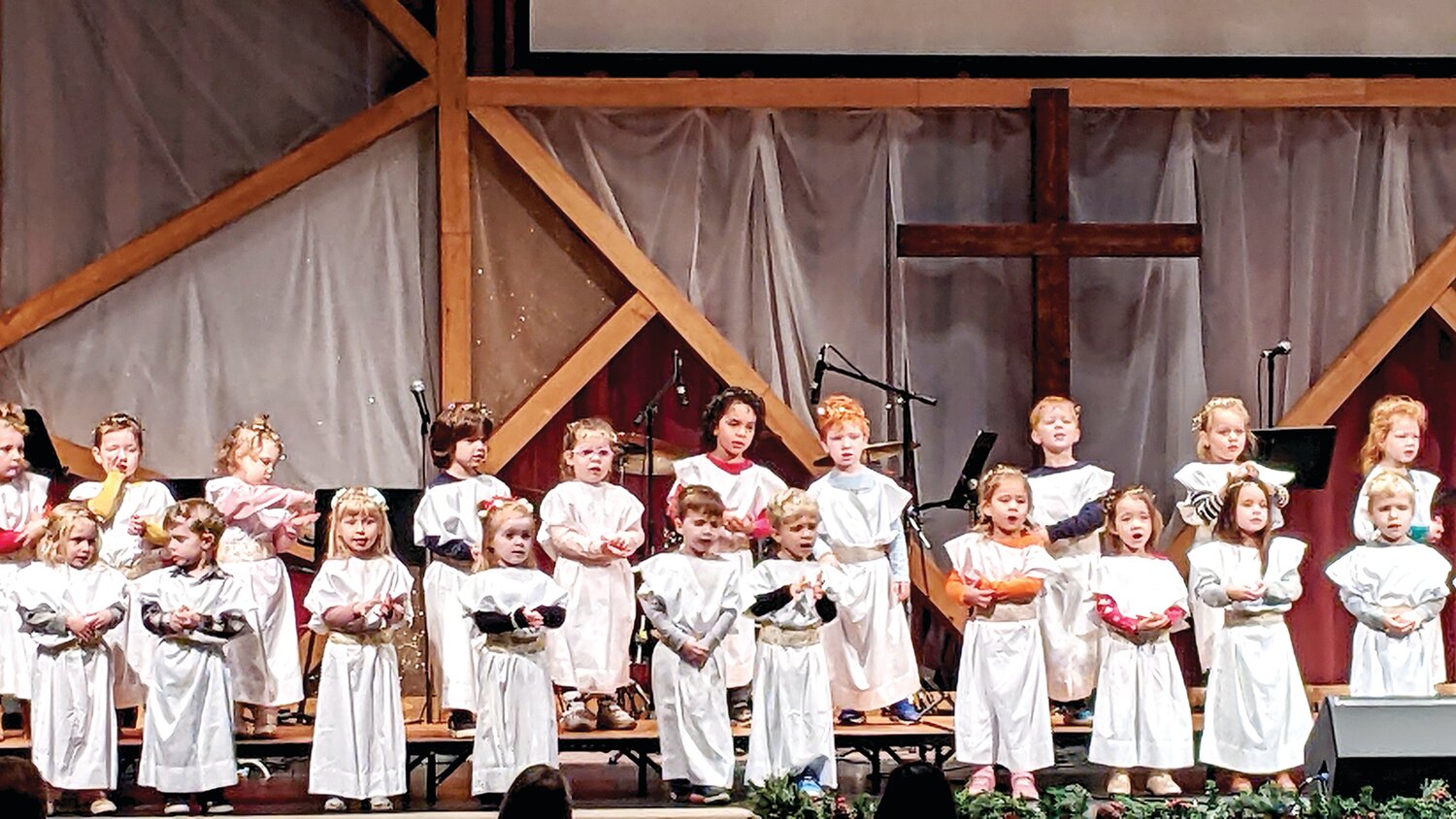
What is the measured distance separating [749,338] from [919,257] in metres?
0.93

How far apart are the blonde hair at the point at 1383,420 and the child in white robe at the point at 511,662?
363cm

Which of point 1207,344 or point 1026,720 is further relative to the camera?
point 1207,344

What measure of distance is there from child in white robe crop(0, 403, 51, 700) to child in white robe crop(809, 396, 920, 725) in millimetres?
3181

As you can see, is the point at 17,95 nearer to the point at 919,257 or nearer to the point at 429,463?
the point at 429,463

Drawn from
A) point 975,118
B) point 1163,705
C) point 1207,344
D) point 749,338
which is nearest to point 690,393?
point 749,338

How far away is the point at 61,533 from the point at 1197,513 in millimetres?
4549

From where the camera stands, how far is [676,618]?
7223 millimetres

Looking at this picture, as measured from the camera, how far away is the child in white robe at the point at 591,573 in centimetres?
804

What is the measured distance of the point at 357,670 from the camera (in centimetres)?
717

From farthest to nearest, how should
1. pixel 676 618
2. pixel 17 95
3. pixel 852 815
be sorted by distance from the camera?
pixel 17 95 → pixel 676 618 → pixel 852 815

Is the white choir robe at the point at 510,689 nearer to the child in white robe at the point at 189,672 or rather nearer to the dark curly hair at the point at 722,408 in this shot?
the child in white robe at the point at 189,672

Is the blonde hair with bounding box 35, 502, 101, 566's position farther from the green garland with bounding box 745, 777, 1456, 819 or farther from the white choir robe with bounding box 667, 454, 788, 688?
the green garland with bounding box 745, 777, 1456, 819

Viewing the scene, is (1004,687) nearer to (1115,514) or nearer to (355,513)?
(1115,514)

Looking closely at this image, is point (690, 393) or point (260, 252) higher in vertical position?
point (260, 252)
